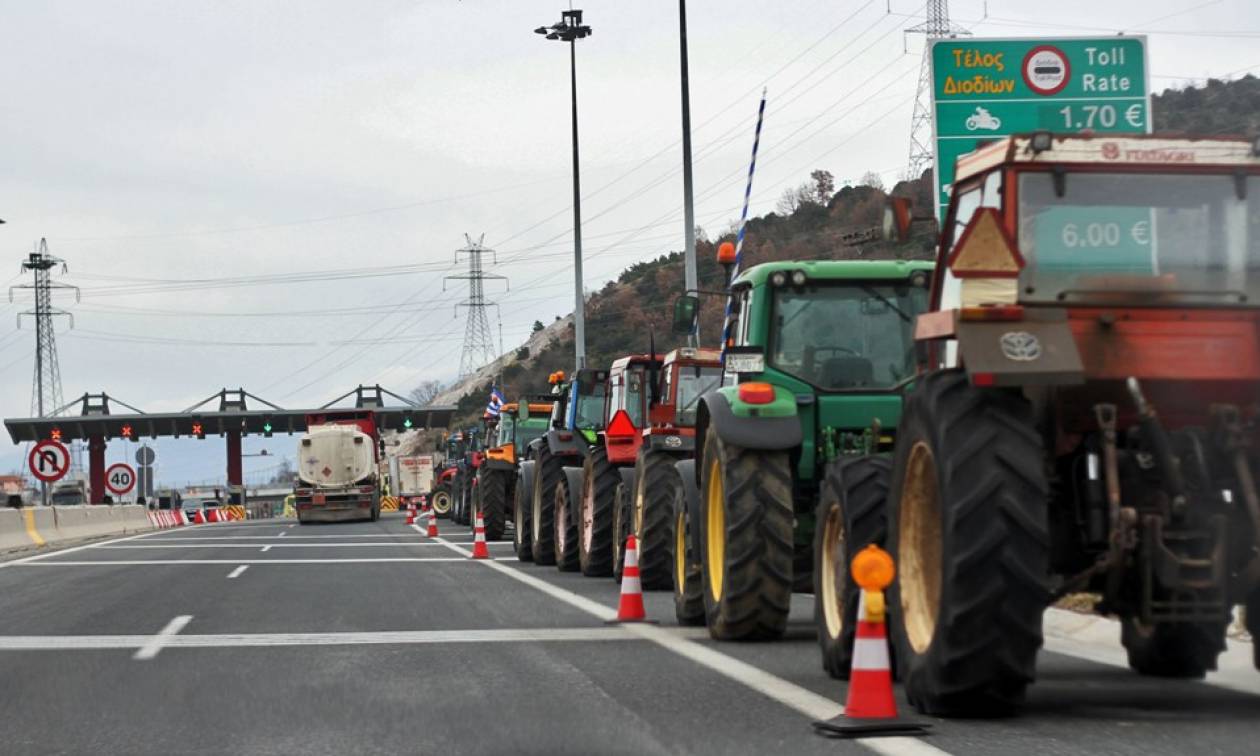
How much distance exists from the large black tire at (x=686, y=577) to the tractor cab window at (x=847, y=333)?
1464mm

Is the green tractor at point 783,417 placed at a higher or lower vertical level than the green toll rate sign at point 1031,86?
lower

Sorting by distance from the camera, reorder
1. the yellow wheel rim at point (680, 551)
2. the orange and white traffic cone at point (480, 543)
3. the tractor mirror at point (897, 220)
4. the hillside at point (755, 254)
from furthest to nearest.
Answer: the hillside at point (755, 254) → the orange and white traffic cone at point (480, 543) → the yellow wheel rim at point (680, 551) → the tractor mirror at point (897, 220)

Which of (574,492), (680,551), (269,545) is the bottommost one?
(269,545)

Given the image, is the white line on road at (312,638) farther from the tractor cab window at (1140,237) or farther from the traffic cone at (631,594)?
the tractor cab window at (1140,237)

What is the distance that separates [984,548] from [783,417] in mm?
4156

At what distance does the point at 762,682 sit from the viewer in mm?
9211

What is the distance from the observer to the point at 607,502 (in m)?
19.5

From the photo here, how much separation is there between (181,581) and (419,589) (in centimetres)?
340

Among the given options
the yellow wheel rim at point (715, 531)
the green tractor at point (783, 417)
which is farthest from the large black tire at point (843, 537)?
the yellow wheel rim at point (715, 531)

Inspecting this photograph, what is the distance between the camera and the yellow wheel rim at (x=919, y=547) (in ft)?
25.2

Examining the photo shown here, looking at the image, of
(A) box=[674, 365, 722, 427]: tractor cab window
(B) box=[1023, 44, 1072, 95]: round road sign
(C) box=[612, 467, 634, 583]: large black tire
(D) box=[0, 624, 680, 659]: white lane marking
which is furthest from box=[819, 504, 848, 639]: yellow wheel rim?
(B) box=[1023, 44, 1072, 95]: round road sign

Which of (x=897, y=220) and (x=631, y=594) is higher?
(x=897, y=220)

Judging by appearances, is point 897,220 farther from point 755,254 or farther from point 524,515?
point 755,254

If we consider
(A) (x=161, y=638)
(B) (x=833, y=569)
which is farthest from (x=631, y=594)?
(B) (x=833, y=569)
